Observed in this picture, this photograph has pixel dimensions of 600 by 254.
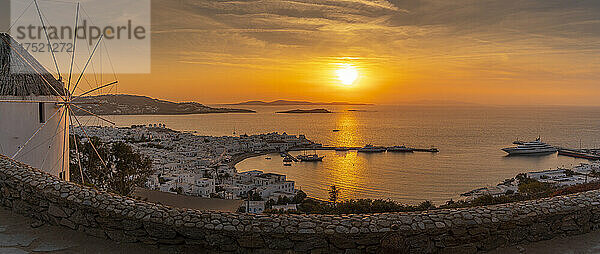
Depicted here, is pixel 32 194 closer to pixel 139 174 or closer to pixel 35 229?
pixel 35 229

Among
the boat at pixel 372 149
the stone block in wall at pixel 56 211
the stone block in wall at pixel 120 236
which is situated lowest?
the boat at pixel 372 149

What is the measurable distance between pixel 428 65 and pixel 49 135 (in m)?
31.0

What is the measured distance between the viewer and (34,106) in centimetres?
837

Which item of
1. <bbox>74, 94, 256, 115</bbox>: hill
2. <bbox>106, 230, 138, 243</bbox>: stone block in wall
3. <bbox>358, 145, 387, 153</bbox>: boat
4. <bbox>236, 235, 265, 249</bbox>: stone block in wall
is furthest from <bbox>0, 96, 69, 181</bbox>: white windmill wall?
<bbox>358, 145, 387, 153</bbox>: boat

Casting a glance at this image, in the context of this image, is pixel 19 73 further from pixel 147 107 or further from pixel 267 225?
pixel 147 107

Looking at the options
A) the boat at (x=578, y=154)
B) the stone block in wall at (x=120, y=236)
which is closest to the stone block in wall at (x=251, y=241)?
the stone block in wall at (x=120, y=236)

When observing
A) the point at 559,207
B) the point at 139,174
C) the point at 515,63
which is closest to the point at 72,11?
the point at 139,174

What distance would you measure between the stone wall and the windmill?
4679mm

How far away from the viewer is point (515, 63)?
107 ft

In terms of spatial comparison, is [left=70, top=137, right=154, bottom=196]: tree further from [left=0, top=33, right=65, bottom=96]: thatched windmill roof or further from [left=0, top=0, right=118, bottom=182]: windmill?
[left=0, top=33, right=65, bottom=96]: thatched windmill roof

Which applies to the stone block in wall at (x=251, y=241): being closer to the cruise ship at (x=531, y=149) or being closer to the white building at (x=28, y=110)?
the white building at (x=28, y=110)

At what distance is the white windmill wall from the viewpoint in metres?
7.59

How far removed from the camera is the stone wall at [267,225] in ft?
11.2

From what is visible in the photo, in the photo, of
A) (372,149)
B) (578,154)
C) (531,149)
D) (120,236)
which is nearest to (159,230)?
(120,236)
